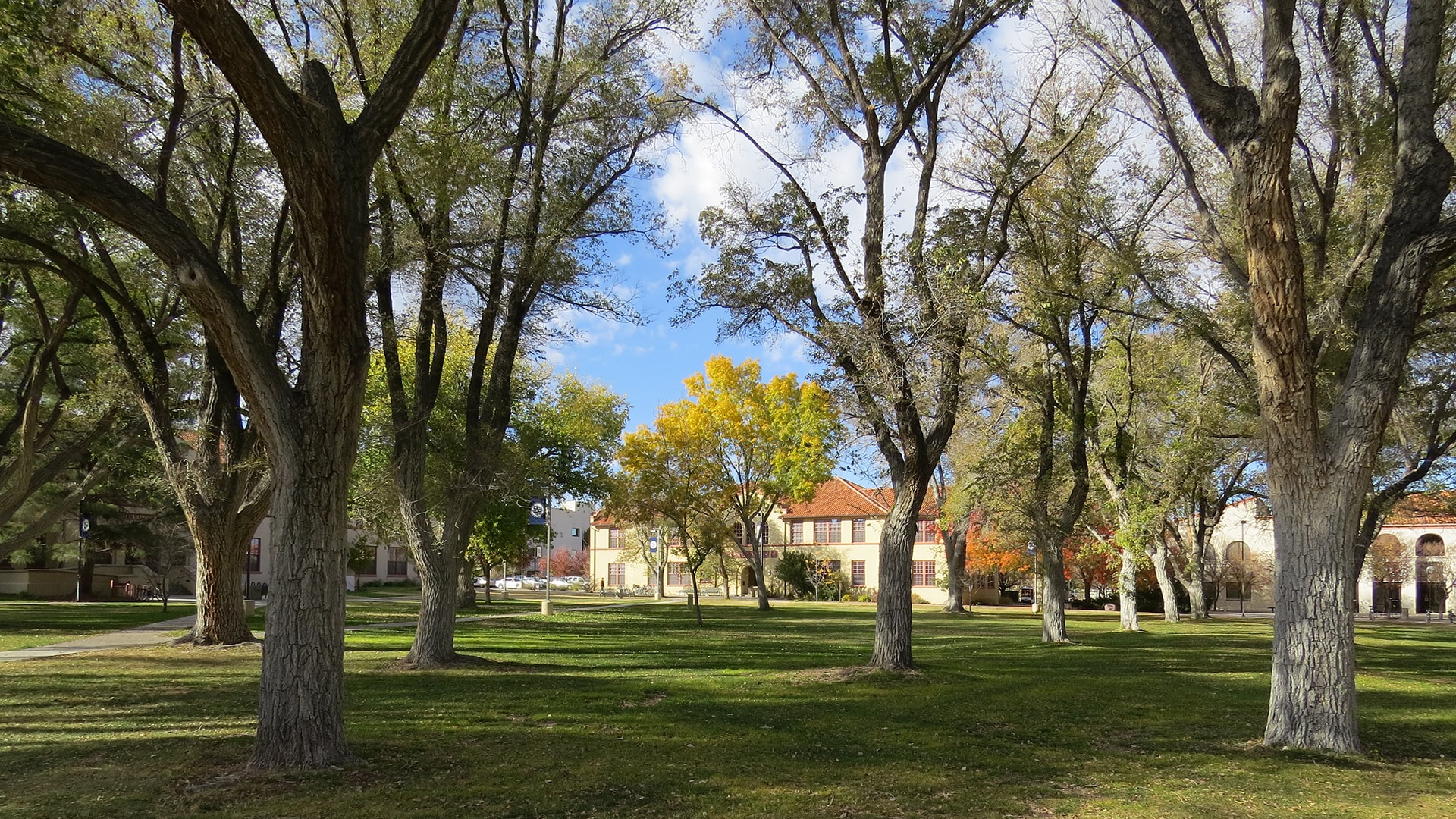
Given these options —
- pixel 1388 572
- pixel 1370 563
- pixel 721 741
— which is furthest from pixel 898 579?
pixel 1388 572

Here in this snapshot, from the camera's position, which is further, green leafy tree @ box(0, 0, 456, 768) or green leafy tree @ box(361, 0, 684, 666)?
green leafy tree @ box(361, 0, 684, 666)

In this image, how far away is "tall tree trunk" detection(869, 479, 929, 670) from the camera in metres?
13.7

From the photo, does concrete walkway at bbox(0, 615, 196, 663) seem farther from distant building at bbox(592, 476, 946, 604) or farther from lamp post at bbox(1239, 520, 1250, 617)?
lamp post at bbox(1239, 520, 1250, 617)

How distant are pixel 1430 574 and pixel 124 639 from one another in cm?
5917

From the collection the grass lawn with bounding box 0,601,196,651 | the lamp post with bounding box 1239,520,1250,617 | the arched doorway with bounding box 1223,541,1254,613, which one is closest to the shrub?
the arched doorway with bounding box 1223,541,1254,613

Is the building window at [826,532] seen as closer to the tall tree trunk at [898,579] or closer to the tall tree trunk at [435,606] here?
the tall tree trunk at [898,579]

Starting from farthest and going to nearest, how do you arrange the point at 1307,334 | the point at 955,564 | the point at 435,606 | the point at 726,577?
the point at 726,577 → the point at 955,564 → the point at 435,606 → the point at 1307,334

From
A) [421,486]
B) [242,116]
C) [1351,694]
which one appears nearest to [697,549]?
[421,486]

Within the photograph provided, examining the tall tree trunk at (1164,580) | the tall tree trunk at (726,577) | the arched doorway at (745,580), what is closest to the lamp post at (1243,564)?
the tall tree trunk at (1164,580)

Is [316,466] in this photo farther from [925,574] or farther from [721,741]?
[925,574]

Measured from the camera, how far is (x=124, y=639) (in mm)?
19406

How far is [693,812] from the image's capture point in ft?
20.3

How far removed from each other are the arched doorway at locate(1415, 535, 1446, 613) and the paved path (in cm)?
5016

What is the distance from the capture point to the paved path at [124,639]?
16.1m
